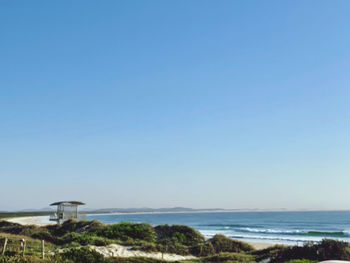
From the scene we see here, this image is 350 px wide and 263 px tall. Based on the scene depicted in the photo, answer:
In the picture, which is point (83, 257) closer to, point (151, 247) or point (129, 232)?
point (151, 247)

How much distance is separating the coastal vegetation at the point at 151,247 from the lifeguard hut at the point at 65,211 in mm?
8512

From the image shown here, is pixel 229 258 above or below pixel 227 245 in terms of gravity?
above

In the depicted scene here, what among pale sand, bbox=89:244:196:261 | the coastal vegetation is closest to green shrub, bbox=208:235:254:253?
the coastal vegetation

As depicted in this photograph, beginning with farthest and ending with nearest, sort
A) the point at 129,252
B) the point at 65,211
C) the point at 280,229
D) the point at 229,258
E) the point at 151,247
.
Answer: the point at 280,229
the point at 65,211
the point at 151,247
the point at 129,252
the point at 229,258

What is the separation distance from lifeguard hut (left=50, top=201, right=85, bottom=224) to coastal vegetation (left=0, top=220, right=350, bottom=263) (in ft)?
27.9

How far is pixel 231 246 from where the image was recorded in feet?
93.3

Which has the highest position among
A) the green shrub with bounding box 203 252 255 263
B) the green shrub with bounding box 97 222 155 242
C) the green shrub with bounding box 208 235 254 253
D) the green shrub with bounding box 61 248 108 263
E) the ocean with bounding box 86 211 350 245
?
the green shrub with bounding box 61 248 108 263

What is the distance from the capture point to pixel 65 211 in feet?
171

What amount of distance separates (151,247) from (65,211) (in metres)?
30.8

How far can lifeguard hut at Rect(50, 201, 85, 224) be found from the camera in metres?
50.8

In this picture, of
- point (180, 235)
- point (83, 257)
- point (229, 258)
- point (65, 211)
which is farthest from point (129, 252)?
point (65, 211)

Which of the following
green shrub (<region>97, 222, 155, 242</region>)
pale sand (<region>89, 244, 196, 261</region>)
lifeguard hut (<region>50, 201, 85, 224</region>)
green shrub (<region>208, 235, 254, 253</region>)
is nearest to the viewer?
pale sand (<region>89, 244, 196, 261</region>)

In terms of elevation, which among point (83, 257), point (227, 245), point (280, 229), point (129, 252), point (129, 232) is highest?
point (83, 257)

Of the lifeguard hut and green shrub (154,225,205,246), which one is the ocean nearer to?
green shrub (154,225,205,246)
